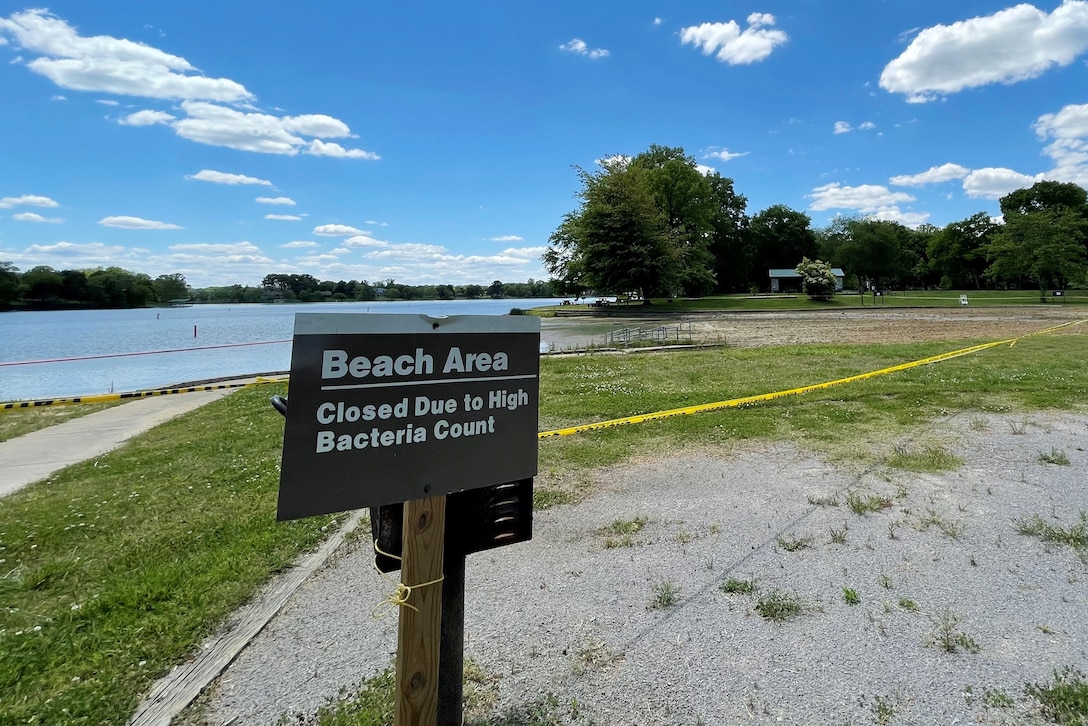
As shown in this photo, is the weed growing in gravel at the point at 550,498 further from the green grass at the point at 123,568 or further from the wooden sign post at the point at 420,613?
the wooden sign post at the point at 420,613

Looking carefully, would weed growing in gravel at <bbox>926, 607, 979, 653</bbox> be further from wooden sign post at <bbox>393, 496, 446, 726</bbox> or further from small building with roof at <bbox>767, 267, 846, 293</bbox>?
small building with roof at <bbox>767, 267, 846, 293</bbox>

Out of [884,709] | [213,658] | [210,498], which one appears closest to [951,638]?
[884,709]

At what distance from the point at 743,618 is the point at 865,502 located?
2.10 m

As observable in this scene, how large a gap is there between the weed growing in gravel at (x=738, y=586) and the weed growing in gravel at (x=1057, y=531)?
6.99 ft

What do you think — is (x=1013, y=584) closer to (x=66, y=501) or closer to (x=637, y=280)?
(x=66, y=501)

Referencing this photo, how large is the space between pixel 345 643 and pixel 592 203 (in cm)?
4926

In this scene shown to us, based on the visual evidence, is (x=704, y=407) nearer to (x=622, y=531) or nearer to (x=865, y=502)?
(x=865, y=502)

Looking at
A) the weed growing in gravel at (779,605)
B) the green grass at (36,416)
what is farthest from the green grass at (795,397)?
the green grass at (36,416)

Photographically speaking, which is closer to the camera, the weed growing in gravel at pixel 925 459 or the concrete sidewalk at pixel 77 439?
the weed growing in gravel at pixel 925 459

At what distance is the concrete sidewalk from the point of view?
650 cm

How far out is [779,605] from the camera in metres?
2.91

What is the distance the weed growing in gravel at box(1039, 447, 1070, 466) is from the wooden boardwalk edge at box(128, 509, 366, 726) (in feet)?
21.4

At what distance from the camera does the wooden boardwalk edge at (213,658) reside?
89.6 inches

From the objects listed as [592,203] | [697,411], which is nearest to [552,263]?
[592,203]
